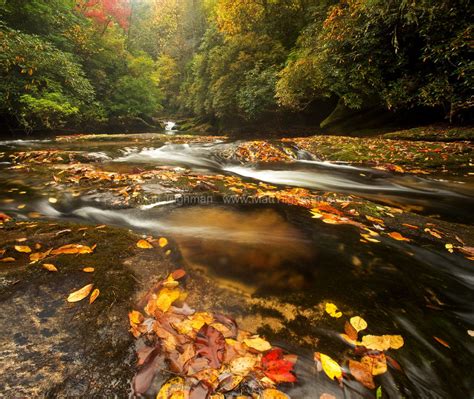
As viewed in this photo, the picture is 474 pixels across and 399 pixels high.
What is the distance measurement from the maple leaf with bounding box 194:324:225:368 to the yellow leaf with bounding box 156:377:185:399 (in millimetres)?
153

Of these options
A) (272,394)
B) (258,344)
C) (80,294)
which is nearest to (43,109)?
(80,294)

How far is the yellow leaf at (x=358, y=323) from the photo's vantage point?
1.47 meters

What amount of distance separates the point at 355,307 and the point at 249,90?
15242mm

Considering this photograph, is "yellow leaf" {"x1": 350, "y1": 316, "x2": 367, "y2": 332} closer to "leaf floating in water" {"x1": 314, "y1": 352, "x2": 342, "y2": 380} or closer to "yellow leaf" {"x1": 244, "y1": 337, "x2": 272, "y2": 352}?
"leaf floating in water" {"x1": 314, "y1": 352, "x2": 342, "y2": 380}

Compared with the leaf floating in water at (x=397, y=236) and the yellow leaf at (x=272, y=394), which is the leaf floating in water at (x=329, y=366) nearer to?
the yellow leaf at (x=272, y=394)

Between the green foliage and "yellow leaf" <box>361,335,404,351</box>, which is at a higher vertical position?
the green foliage

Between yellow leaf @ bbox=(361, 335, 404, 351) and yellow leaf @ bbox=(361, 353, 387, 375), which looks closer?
yellow leaf @ bbox=(361, 353, 387, 375)

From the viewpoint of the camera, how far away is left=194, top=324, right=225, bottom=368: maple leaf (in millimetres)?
1254

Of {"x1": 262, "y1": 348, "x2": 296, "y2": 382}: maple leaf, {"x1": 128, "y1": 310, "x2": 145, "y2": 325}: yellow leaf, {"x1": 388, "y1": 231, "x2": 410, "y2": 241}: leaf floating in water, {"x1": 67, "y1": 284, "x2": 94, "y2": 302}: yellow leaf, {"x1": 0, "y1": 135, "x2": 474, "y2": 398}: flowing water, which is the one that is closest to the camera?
{"x1": 262, "y1": 348, "x2": 296, "y2": 382}: maple leaf

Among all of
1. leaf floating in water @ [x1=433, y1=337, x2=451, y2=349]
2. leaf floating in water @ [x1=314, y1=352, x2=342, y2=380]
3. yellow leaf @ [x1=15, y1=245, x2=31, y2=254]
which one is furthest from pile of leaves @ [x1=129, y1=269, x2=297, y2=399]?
yellow leaf @ [x1=15, y1=245, x2=31, y2=254]

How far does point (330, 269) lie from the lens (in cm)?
201

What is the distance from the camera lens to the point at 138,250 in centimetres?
214

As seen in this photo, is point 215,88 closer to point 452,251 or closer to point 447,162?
point 447,162

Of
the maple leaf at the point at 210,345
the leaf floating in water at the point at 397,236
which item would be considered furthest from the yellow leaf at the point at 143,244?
the leaf floating in water at the point at 397,236
